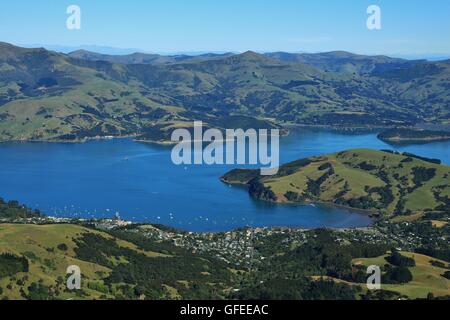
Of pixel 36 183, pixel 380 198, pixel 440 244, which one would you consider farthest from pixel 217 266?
pixel 36 183

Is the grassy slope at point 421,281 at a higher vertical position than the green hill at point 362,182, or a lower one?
higher

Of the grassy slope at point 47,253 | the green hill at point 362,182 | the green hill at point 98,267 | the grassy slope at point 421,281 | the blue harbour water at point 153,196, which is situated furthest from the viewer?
the green hill at point 362,182

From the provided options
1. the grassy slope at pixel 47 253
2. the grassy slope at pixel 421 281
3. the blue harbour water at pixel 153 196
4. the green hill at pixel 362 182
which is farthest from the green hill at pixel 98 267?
the green hill at pixel 362 182

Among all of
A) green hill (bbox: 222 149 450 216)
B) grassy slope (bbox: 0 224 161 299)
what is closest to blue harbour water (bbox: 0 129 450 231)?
green hill (bbox: 222 149 450 216)

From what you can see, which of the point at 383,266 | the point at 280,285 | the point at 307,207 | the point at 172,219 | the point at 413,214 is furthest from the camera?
the point at 307,207

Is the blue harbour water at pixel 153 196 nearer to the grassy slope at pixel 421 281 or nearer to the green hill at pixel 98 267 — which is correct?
the green hill at pixel 98 267

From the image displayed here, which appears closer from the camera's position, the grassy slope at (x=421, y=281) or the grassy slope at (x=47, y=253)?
the grassy slope at (x=47, y=253)
